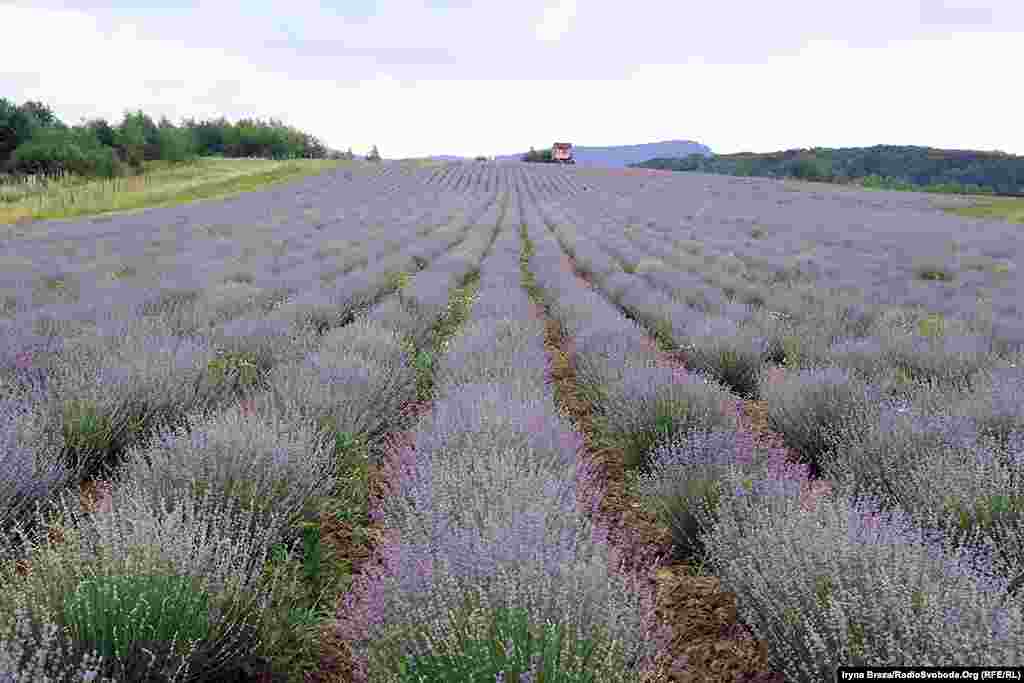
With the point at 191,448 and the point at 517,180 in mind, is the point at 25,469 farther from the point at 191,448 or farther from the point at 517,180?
the point at 517,180

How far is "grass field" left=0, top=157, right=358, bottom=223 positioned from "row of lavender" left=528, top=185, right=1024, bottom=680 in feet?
85.1

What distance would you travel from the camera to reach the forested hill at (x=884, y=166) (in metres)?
52.4

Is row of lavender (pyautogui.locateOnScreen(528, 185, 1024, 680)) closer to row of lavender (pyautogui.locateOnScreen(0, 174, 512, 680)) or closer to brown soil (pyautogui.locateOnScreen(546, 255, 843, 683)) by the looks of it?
brown soil (pyautogui.locateOnScreen(546, 255, 843, 683))

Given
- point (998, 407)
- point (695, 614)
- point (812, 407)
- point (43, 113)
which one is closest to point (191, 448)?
point (695, 614)

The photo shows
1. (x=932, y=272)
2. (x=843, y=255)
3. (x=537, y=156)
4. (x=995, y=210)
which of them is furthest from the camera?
(x=537, y=156)

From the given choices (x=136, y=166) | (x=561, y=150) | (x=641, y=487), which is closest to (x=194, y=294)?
(x=641, y=487)

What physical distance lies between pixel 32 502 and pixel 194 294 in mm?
5189

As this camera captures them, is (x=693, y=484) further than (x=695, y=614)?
Yes

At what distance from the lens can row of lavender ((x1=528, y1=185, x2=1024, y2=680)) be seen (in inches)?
65.5

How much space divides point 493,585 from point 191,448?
1.59 meters

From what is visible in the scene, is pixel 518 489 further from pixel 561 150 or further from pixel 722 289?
pixel 561 150

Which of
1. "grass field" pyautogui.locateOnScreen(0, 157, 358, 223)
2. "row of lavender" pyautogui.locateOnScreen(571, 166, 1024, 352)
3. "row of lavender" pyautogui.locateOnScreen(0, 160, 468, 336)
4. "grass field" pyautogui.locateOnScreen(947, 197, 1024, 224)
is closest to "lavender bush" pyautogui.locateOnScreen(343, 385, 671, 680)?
"row of lavender" pyautogui.locateOnScreen(571, 166, 1024, 352)

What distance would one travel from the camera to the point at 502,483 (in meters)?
2.45

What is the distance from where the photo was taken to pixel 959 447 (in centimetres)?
276
